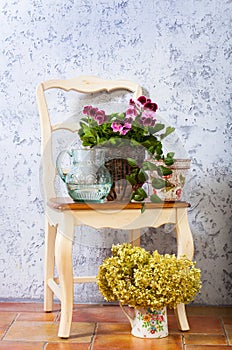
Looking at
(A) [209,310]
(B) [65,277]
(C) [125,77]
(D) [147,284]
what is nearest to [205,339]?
(D) [147,284]

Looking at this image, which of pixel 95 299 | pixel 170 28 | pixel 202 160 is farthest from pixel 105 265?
pixel 170 28

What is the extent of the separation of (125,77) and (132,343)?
3.74 ft

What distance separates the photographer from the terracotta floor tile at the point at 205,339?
7.16 feet

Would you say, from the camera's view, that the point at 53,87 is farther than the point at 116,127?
Yes

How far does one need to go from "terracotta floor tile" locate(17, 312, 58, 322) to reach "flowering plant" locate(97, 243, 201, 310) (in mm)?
372

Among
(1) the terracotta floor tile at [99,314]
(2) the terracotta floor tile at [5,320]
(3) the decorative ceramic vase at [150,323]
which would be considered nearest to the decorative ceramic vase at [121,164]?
(3) the decorative ceramic vase at [150,323]

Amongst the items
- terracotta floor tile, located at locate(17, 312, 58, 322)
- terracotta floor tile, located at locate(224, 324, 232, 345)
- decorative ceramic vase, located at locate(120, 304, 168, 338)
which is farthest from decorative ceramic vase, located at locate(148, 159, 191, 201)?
terracotta floor tile, located at locate(17, 312, 58, 322)

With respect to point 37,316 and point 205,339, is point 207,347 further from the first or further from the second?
point 37,316

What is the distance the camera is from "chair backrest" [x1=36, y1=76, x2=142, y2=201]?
103 inches

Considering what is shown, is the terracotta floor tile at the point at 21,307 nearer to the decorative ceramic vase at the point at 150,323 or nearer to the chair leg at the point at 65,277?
the chair leg at the point at 65,277

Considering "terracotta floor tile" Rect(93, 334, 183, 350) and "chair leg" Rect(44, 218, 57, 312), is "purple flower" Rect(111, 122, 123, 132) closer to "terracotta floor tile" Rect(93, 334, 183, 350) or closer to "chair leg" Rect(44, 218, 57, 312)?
"chair leg" Rect(44, 218, 57, 312)

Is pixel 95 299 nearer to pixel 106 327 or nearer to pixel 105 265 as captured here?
pixel 106 327

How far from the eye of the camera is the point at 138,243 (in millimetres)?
2645

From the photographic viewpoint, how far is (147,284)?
7.06 feet
